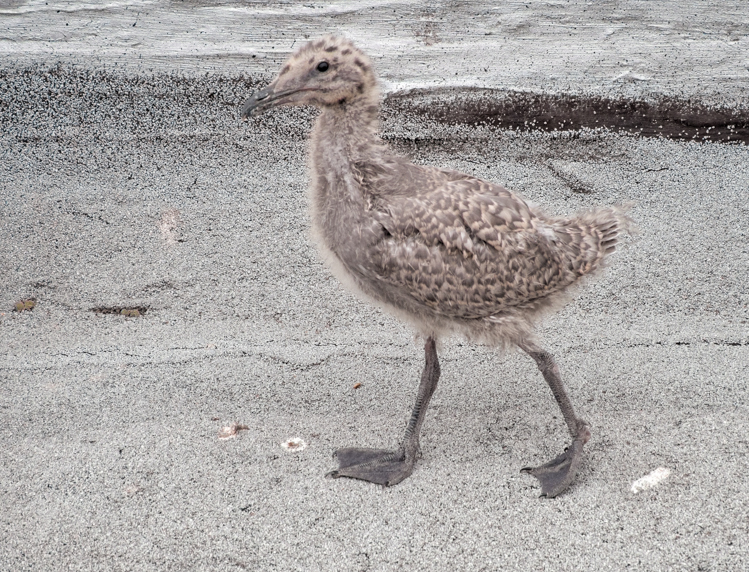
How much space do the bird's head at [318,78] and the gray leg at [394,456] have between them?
1.31 m

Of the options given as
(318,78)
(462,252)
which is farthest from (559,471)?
(318,78)

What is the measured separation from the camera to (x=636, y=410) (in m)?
3.91

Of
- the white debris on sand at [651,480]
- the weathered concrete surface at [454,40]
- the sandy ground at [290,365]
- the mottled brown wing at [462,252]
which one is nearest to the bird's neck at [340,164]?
the mottled brown wing at [462,252]

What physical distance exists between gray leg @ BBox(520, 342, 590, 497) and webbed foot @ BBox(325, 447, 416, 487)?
1.97 ft

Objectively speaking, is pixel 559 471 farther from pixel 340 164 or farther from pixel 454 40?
pixel 454 40

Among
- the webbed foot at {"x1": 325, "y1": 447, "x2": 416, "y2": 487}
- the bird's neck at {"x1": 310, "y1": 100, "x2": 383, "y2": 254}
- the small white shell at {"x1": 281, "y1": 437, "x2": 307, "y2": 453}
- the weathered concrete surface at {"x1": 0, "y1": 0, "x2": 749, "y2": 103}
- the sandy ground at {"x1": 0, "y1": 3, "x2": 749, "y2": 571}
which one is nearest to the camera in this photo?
the sandy ground at {"x1": 0, "y1": 3, "x2": 749, "y2": 571}

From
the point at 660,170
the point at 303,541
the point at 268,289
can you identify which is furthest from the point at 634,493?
the point at 660,170

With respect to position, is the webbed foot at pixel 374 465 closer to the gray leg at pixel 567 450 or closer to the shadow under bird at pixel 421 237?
the shadow under bird at pixel 421 237

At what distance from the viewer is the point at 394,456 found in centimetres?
360

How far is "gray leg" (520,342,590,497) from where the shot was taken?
3371 mm

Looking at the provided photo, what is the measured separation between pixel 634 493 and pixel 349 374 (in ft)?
5.83

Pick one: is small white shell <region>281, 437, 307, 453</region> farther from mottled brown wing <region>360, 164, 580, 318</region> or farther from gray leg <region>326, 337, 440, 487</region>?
mottled brown wing <region>360, 164, 580, 318</region>

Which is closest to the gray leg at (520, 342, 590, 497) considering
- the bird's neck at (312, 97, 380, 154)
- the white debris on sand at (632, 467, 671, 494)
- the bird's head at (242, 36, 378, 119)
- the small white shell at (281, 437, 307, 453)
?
the white debris on sand at (632, 467, 671, 494)

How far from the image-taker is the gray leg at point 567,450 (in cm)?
337
